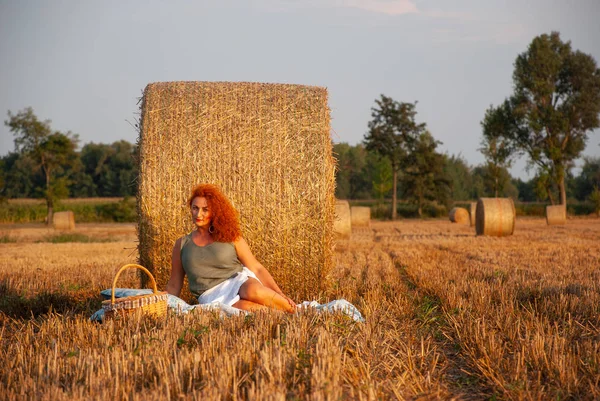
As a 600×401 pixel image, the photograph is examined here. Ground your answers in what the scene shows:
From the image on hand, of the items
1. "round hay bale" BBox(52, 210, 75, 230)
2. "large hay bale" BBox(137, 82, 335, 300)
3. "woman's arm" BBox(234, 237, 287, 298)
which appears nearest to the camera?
"woman's arm" BBox(234, 237, 287, 298)

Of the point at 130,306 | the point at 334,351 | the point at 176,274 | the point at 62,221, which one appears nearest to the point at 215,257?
the point at 176,274

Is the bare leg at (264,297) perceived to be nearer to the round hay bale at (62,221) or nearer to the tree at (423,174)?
the round hay bale at (62,221)

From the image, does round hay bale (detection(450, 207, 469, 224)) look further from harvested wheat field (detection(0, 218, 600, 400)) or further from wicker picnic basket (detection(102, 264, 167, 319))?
wicker picnic basket (detection(102, 264, 167, 319))

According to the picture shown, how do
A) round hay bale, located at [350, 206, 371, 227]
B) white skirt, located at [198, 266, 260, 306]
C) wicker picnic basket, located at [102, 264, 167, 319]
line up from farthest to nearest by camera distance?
1. round hay bale, located at [350, 206, 371, 227]
2. white skirt, located at [198, 266, 260, 306]
3. wicker picnic basket, located at [102, 264, 167, 319]

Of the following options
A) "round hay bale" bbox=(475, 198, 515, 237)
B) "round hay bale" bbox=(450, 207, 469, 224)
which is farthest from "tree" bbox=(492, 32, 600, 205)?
"round hay bale" bbox=(475, 198, 515, 237)

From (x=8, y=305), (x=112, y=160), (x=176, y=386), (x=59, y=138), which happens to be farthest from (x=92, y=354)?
(x=112, y=160)

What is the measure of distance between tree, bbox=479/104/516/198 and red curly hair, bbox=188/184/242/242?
40.2 m

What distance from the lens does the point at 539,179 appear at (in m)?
41.9

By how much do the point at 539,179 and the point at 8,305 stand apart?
41.0 meters

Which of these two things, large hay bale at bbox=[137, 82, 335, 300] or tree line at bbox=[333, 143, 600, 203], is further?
tree line at bbox=[333, 143, 600, 203]

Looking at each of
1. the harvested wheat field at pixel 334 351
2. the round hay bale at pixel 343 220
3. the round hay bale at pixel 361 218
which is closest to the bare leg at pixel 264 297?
the harvested wheat field at pixel 334 351

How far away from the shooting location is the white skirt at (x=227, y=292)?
5609mm

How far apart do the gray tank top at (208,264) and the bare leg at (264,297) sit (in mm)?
393

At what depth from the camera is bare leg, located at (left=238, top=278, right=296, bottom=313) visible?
5.45 meters
